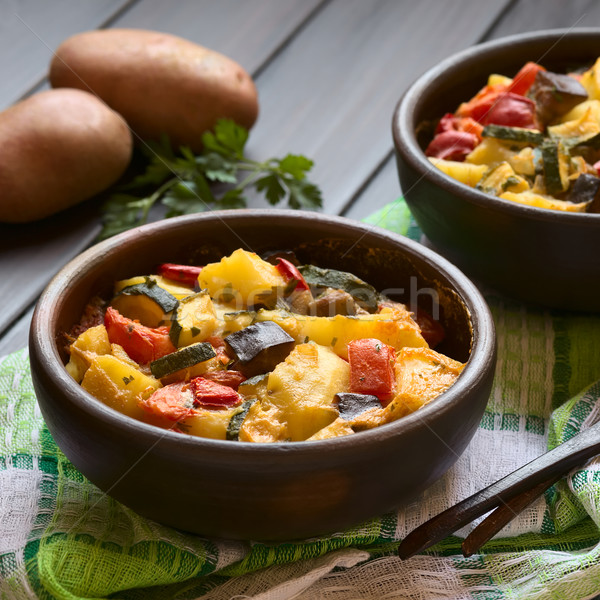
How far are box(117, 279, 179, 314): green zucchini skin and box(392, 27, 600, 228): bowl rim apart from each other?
2.32 feet

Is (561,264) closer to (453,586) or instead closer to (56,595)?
(453,586)

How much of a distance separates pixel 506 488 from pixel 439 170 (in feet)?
2.73

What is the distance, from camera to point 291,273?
6.41ft

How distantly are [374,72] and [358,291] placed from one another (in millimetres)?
1760

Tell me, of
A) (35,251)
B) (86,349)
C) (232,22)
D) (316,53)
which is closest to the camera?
(86,349)

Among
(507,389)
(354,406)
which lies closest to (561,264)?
(507,389)

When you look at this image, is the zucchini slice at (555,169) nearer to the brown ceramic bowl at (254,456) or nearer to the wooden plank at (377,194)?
the brown ceramic bowl at (254,456)

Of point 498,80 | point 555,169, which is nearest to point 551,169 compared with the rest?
point 555,169

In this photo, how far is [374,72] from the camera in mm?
3520

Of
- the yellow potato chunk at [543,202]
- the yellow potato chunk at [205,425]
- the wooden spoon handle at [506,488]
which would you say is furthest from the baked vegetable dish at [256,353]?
the yellow potato chunk at [543,202]

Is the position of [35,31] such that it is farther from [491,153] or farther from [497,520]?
[497,520]

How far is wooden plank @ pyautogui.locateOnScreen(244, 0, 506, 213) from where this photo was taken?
3.14m

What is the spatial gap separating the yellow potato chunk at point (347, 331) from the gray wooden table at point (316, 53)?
1107 millimetres

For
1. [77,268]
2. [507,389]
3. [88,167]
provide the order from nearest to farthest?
[77,268] < [507,389] < [88,167]
